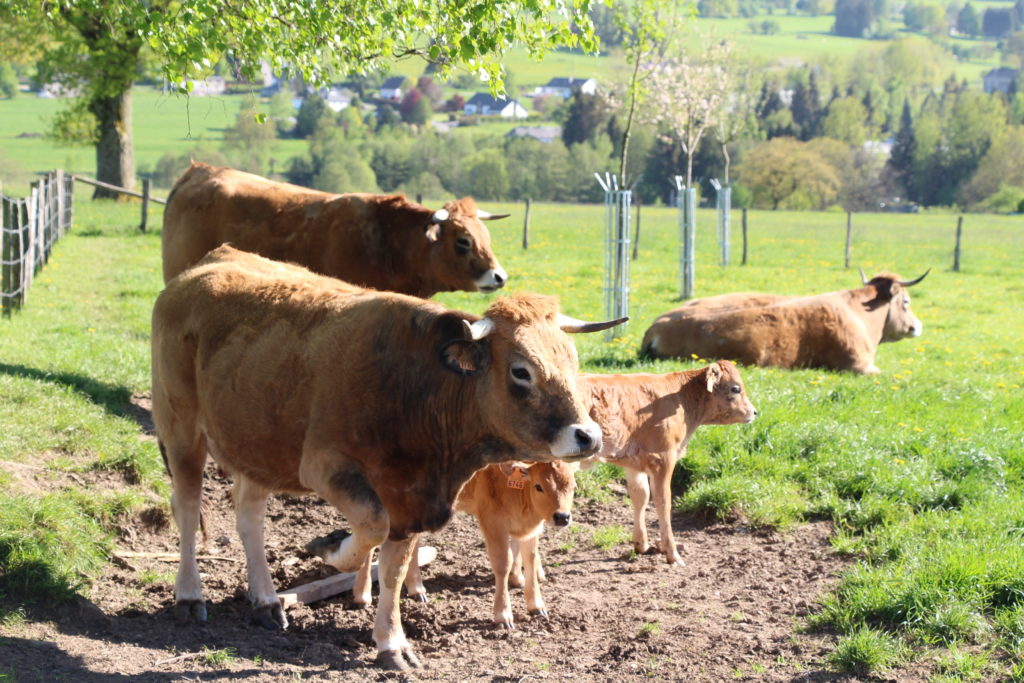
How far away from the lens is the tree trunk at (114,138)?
37.5 m

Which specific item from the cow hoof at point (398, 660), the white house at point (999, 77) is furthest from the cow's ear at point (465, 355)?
the white house at point (999, 77)

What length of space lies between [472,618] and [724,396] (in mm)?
3385

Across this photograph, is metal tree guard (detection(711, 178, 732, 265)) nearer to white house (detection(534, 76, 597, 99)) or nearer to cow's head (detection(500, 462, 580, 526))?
cow's head (detection(500, 462, 580, 526))

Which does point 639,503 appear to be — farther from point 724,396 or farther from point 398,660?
point 398,660

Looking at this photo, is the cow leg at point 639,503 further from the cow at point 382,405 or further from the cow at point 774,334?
the cow at point 774,334

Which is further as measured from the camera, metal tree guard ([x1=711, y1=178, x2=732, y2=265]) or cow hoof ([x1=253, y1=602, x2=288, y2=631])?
metal tree guard ([x1=711, y1=178, x2=732, y2=265])

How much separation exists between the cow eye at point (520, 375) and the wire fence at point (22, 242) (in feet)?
37.7

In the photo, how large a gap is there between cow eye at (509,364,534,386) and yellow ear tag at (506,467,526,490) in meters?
1.56

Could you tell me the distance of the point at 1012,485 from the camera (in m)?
9.44

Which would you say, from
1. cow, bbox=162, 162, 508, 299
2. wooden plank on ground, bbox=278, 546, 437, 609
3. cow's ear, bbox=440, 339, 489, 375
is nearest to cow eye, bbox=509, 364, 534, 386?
cow's ear, bbox=440, 339, 489, 375

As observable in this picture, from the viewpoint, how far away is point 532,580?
7484mm

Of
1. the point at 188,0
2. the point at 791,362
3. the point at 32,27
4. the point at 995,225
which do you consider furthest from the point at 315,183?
the point at 188,0

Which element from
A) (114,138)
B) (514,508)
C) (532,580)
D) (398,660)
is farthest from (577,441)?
(114,138)

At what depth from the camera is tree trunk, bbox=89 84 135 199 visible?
3747cm
